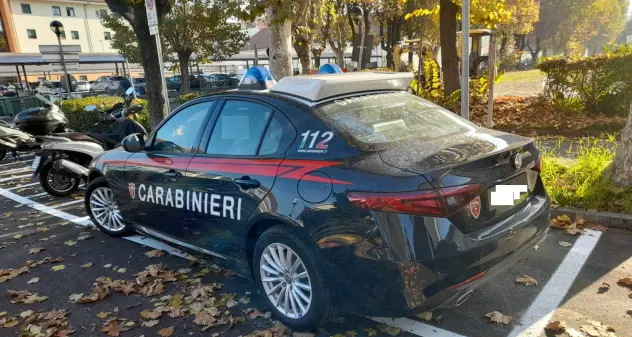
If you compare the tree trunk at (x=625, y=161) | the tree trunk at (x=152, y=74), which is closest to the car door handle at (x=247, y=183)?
the tree trunk at (x=625, y=161)

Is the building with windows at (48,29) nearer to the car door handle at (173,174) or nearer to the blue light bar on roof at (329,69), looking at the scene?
the blue light bar on roof at (329,69)

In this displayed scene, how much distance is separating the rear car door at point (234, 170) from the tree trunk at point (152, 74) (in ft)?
22.5

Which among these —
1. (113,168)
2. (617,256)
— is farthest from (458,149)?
(113,168)

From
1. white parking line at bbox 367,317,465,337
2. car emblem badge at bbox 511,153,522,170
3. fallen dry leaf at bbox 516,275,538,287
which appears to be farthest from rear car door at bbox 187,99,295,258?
fallen dry leaf at bbox 516,275,538,287

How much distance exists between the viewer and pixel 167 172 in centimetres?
402

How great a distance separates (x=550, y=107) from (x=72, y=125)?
11.7 metres

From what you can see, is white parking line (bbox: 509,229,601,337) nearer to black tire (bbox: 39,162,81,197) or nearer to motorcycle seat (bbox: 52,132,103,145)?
motorcycle seat (bbox: 52,132,103,145)

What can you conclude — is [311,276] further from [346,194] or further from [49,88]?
[49,88]

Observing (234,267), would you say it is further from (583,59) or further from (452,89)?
(452,89)

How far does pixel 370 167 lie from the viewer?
2.69m

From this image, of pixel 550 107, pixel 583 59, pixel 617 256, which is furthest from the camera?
pixel 550 107

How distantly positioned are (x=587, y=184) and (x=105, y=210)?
18.1ft

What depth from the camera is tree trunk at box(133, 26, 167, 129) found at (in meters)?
9.93

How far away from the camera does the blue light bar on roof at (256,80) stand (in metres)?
3.85
